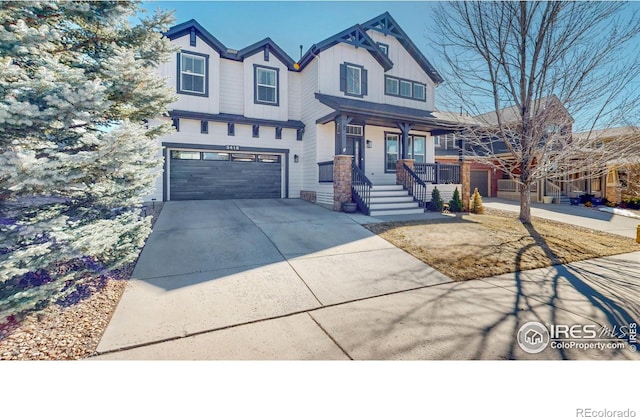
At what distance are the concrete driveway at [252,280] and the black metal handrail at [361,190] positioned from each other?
1.91 metres

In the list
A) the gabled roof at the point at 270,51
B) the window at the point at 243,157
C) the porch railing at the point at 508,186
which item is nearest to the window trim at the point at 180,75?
the gabled roof at the point at 270,51

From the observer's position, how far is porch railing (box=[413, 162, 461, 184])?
11430mm

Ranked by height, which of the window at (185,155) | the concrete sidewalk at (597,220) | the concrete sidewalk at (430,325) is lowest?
the concrete sidewalk at (430,325)

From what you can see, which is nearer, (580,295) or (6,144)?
(6,144)

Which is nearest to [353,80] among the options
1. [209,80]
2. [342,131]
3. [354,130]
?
[354,130]

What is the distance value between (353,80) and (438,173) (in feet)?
18.2

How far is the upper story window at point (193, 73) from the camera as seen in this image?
10.7 meters

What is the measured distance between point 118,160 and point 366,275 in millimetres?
3759

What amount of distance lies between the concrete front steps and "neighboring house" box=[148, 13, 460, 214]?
47mm

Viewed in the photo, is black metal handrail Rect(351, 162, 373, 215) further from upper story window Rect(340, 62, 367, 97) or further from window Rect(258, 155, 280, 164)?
upper story window Rect(340, 62, 367, 97)

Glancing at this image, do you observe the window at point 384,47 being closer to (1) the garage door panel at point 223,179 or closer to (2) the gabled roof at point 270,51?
(2) the gabled roof at point 270,51
